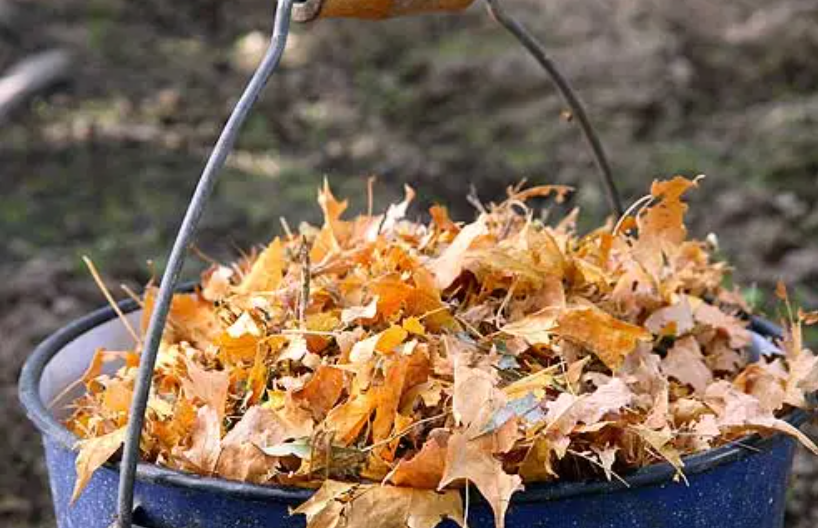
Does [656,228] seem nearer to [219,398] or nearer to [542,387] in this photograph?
[542,387]

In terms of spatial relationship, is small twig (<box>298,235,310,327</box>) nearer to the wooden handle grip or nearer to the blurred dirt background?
the wooden handle grip

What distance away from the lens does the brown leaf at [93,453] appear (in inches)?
41.5

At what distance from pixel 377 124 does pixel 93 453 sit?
10.4 feet

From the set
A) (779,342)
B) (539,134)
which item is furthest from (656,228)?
(539,134)

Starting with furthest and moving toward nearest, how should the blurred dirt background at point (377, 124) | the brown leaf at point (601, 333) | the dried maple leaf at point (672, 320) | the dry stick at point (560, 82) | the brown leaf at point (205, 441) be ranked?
the blurred dirt background at point (377, 124)
the dry stick at point (560, 82)
the dried maple leaf at point (672, 320)
the brown leaf at point (601, 333)
the brown leaf at point (205, 441)

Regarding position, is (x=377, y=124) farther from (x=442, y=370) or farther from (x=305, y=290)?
(x=442, y=370)

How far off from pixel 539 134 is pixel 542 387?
9.77ft

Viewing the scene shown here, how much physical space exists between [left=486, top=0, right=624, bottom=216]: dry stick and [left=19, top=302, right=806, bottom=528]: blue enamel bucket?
1.59 feet

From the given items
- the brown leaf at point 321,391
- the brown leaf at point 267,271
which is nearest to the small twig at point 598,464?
the brown leaf at point 321,391

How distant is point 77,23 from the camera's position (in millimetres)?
4832

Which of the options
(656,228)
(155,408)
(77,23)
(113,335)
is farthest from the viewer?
(77,23)

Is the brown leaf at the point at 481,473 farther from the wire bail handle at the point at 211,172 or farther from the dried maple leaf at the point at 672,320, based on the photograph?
the dried maple leaf at the point at 672,320

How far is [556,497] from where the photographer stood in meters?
1.00

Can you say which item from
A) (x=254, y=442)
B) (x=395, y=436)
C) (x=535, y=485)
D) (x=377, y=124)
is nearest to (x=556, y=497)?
(x=535, y=485)
